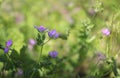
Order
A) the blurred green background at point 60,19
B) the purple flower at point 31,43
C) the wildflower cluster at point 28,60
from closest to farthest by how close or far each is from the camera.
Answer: the wildflower cluster at point 28,60, the blurred green background at point 60,19, the purple flower at point 31,43

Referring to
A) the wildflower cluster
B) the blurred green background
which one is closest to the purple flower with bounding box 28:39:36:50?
the blurred green background

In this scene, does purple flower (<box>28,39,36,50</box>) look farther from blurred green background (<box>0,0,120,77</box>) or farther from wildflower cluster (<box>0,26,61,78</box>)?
wildflower cluster (<box>0,26,61,78</box>)

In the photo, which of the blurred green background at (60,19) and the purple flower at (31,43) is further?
the purple flower at (31,43)

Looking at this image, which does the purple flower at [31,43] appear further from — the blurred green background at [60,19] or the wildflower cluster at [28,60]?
the wildflower cluster at [28,60]

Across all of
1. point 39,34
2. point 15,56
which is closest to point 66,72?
point 15,56

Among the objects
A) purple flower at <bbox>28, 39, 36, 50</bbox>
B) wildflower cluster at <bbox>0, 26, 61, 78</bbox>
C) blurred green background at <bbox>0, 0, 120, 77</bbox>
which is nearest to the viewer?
wildflower cluster at <bbox>0, 26, 61, 78</bbox>

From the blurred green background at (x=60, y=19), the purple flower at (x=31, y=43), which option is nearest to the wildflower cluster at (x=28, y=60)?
the blurred green background at (x=60, y=19)

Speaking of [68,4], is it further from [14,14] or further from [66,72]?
[66,72]

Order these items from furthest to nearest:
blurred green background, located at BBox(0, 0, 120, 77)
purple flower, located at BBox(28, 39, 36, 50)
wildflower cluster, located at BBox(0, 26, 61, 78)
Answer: purple flower, located at BBox(28, 39, 36, 50) → blurred green background, located at BBox(0, 0, 120, 77) → wildflower cluster, located at BBox(0, 26, 61, 78)

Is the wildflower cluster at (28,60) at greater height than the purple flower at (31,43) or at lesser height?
lesser

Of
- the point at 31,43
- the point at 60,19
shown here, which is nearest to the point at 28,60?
the point at 31,43

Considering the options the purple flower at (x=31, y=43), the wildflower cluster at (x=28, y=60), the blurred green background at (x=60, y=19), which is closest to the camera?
the wildflower cluster at (x=28, y=60)
